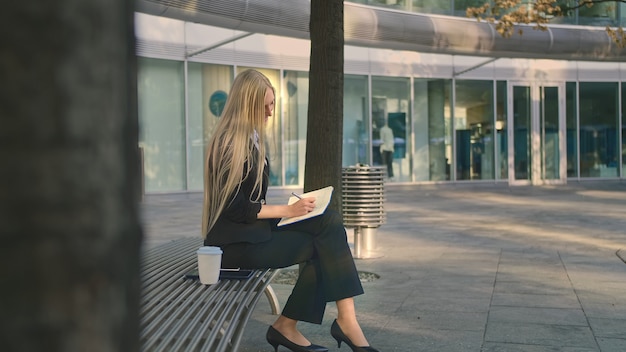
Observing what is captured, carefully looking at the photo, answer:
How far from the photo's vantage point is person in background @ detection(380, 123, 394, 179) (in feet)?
80.6

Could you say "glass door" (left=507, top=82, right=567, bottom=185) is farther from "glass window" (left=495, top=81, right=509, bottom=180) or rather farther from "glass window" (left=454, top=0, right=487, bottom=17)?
"glass window" (left=454, top=0, right=487, bottom=17)

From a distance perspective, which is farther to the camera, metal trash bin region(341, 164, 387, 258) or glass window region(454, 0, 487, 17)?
glass window region(454, 0, 487, 17)

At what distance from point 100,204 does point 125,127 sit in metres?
0.07

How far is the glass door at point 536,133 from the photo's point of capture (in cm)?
2658

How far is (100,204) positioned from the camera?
60 cm

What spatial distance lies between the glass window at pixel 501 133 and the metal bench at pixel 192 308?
2312cm

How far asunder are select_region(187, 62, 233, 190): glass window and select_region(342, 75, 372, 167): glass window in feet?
16.2

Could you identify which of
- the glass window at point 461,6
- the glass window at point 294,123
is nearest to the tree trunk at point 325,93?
the glass window at point 294,123

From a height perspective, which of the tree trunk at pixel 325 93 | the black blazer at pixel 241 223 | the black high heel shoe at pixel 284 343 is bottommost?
the black high heel shoe at pixel 284 343

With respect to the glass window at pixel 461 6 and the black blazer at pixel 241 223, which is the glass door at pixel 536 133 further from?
the black blazer at pixel 241 223

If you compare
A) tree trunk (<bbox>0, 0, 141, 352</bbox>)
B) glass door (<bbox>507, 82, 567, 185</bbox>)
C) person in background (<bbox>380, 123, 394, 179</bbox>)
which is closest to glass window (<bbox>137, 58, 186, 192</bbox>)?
person in background (<bbox>380, 123, 394, 179</bbox>)

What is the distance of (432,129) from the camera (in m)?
25.6

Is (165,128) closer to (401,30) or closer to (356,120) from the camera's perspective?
(356,120)

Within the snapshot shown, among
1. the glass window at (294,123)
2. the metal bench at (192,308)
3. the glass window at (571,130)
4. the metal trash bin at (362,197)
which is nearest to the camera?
the metal bench at (192,308)
